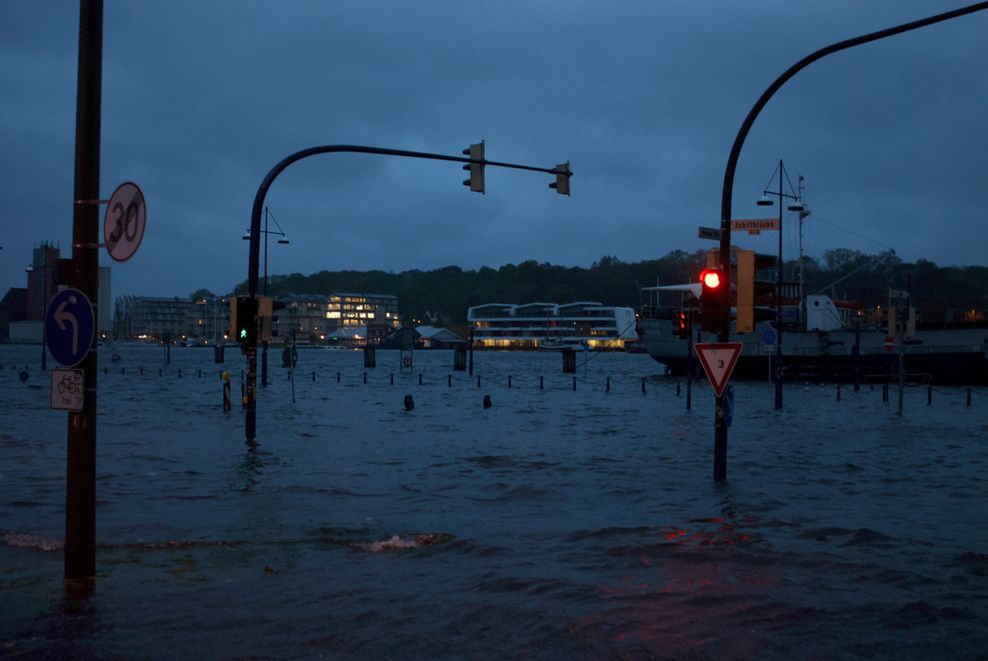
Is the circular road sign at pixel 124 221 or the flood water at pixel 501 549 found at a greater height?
the circular road sign at pixel 124 221

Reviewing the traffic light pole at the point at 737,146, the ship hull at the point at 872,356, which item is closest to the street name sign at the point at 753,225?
the traffic light pole at the point at 737,146

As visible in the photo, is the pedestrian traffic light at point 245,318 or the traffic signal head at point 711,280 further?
the pedestrian traffic light at point 245,318

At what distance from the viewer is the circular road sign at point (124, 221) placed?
6816mm

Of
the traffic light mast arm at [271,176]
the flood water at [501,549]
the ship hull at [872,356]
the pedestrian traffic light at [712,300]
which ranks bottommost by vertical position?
the flood water at [501,549]

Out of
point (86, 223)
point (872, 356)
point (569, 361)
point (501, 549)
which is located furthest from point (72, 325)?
point (569, 361)

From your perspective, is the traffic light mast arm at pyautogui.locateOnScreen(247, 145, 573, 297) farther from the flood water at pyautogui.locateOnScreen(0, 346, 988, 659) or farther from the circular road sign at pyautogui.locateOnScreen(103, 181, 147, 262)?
the circular road sign at pyautogui.locateOnScreen(103, 181, 147, 262)

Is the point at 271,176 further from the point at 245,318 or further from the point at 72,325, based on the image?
the point at 72,325

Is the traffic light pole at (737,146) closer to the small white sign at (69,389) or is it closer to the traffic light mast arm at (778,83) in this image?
the traffic light mast arm at (778,83)

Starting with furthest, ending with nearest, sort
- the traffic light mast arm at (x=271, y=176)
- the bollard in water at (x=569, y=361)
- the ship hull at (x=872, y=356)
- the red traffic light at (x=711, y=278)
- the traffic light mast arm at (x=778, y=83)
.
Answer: the bollard in water at (x=569, y=361) → the ship hull at (x=872, y=356) → the traffic light mast arm at (x=271, y=176) → the red traffic light at (x=711, y=278) → the traffic light mast arm at (x=778, y=83)

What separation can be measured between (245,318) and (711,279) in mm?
8960

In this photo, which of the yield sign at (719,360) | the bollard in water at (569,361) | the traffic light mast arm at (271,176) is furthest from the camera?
the bollard in water at (569,361)

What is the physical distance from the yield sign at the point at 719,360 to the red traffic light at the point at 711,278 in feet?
2.80

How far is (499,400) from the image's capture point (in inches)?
1560

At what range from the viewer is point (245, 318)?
17156mm
